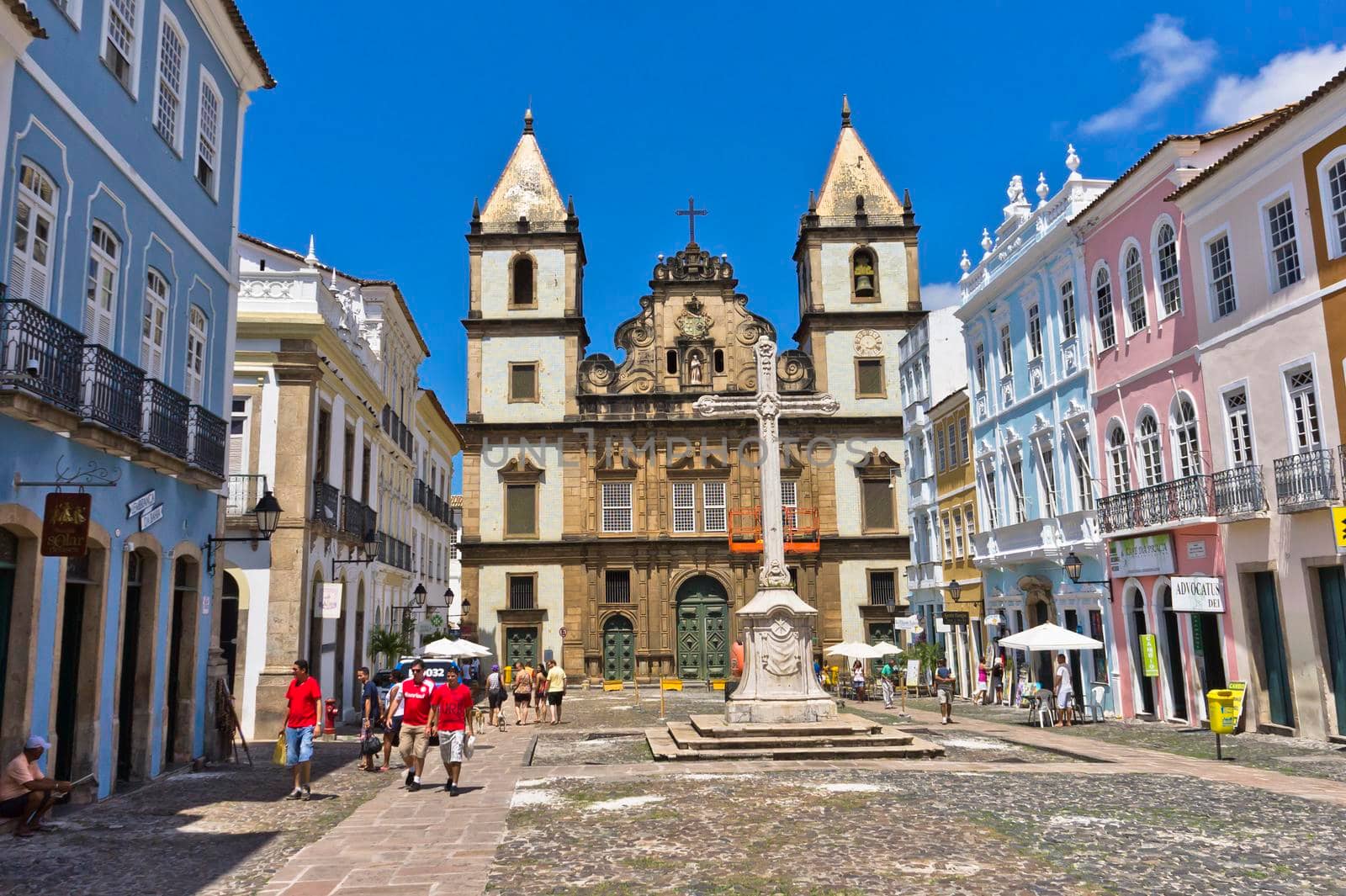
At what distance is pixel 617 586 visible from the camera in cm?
4359

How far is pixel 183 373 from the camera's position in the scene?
14.9m

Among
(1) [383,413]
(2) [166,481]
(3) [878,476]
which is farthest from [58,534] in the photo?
(3) [878,476]

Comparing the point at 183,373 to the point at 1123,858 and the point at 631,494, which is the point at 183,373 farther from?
the point at 631,494

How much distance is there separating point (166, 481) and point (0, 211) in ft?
16.4

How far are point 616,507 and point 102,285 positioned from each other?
32412 mm

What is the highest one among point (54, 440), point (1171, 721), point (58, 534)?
point (54, 440)

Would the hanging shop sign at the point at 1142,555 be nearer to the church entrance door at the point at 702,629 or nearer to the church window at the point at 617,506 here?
the church entrance door at the point at 702,629

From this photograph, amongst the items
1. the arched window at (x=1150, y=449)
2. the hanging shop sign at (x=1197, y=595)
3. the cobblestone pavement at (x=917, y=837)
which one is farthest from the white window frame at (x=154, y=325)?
the arched window at (x=1150, y=449)

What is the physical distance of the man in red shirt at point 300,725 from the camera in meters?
12.7

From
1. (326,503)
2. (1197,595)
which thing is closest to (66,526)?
(326,503)

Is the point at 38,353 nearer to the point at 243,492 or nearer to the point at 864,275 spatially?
the point at 243,492

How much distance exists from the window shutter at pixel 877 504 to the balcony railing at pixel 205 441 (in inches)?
1253

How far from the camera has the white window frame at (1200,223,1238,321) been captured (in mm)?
19281

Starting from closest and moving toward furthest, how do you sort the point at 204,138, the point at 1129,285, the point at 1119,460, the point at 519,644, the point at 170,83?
the point at 170,83, the point at 204,138, the point at 1129,285, the point at 1119,460, the point at 519,644
